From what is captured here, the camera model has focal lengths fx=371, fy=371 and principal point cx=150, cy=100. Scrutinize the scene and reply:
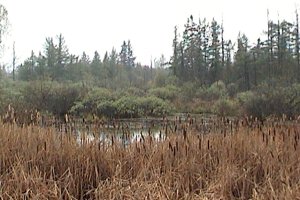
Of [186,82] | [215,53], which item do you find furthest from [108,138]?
[215,53]

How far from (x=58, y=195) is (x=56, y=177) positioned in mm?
394

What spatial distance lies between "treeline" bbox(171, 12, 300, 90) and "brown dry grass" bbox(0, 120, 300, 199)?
24.1 m

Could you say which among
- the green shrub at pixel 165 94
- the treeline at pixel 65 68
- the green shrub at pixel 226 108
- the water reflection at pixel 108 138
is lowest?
the water reflection at pixel 108 138

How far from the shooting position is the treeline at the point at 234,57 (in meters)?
31.0

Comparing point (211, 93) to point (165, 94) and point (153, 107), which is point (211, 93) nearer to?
point (165, 94)

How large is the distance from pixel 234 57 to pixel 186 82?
273 inches

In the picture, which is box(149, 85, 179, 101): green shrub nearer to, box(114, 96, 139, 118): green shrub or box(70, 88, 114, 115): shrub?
box(70, 88, 114, 115): shrub

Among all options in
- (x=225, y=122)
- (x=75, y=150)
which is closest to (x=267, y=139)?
(x=225, y=122)

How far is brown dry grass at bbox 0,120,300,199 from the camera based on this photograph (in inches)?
141

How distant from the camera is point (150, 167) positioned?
→ 418 cm

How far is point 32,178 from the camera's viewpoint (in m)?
3.69

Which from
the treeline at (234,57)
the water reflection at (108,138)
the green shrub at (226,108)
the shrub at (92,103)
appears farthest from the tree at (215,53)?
the water reflection at (108,138)

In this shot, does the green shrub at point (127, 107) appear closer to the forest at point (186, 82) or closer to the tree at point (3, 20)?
the forest at point (186, 82)

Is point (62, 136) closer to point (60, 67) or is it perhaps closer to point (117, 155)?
point (117, 155)
